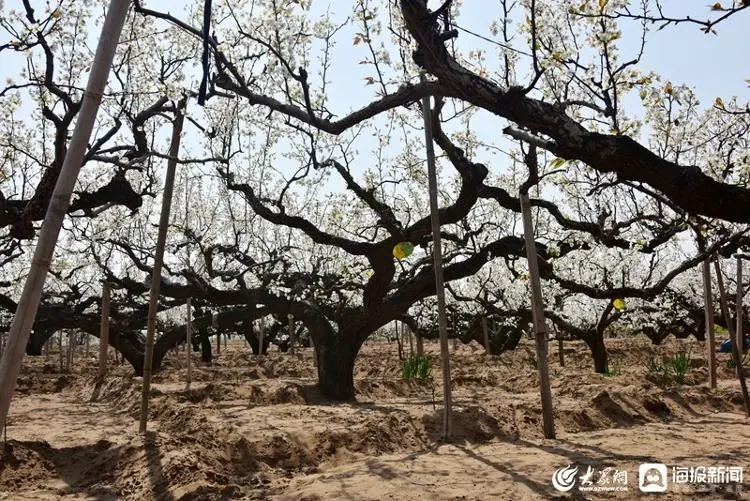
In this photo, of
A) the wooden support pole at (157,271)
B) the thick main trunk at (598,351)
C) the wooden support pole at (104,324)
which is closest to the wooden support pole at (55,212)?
the wooden support pole at (157,271)

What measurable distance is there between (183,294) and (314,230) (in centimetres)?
326

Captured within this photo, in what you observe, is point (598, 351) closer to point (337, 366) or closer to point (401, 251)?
point (337, 366)

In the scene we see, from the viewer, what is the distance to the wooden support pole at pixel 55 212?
104 inches

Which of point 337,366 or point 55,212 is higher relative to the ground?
point 55,212

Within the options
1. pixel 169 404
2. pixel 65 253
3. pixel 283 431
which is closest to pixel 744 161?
pixel 283 431

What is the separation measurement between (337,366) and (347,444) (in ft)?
13.1

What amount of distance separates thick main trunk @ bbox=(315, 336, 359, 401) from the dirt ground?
11.8 inches

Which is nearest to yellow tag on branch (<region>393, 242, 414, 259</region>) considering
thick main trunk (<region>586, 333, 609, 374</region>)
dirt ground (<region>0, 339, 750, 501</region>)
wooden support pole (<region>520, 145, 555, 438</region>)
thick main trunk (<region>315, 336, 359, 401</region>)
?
wooden support pole (<region>520, 145, 555, 438</region>)

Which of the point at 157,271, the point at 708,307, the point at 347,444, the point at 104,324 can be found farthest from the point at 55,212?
the point at 104,324

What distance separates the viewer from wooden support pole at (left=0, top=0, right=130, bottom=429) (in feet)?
8.69

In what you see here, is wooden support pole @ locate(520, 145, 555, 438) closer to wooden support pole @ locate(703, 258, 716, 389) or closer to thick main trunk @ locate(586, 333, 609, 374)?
wooden support pole @ locate(703, 258, 716, 389)

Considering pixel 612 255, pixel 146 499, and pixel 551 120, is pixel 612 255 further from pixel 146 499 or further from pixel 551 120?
pixel 146 499

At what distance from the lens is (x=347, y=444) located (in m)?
6.65

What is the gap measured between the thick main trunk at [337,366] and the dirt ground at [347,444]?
0.30m
